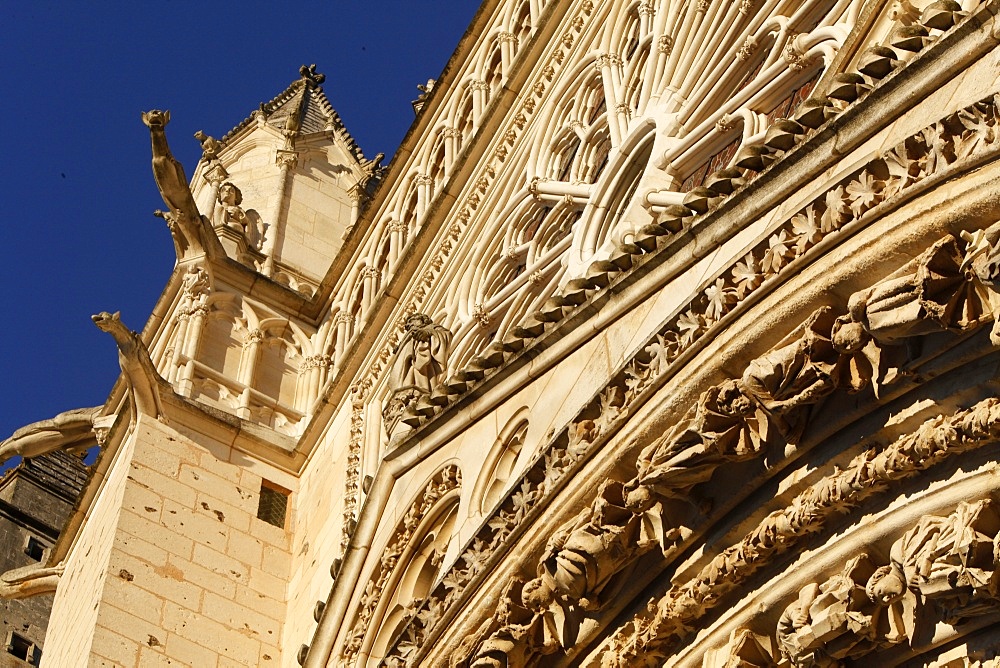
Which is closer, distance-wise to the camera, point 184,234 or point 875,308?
point 875,308

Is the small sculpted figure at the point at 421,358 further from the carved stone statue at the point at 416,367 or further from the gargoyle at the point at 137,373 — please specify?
the gargoyle at the point at 137,373

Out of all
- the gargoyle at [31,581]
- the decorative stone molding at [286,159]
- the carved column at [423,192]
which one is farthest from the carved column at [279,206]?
the gargoyle at [31,581]

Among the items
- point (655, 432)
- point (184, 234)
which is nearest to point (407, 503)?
point (655, 432)

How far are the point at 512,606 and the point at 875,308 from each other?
246 centimetres

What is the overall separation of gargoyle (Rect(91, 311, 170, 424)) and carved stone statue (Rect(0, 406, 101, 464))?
10.9 feet

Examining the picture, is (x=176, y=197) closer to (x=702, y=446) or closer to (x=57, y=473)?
(x=702, y=446)

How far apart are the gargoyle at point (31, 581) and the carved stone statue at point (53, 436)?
1731mm

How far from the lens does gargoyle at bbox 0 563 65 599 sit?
15.3m

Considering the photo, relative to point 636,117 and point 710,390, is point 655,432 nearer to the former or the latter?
point 710,390

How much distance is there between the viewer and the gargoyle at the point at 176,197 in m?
16.2

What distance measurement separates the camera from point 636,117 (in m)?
12.7

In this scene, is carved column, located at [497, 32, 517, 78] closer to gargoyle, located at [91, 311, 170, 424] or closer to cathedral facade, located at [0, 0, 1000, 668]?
cathedral facade, located at [0, 0, 1000, 668]

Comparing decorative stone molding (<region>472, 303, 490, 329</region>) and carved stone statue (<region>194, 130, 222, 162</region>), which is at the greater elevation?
carved stone statue (<region>194, 130, 222, 162</region>)

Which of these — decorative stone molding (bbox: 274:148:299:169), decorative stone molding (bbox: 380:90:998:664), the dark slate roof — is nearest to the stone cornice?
decorative stone molding (bbox: 380:90:998:664)
